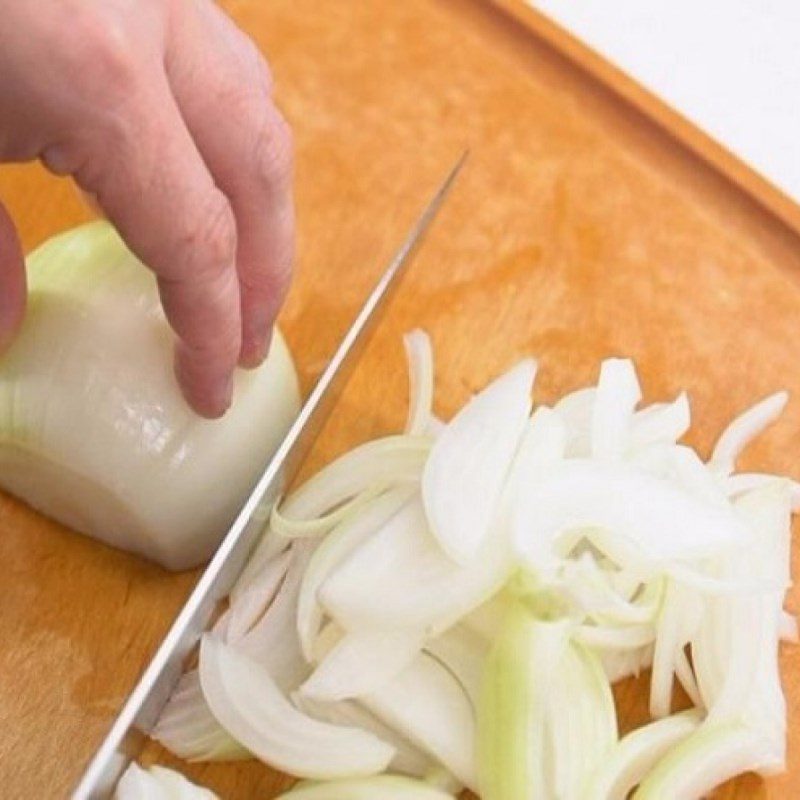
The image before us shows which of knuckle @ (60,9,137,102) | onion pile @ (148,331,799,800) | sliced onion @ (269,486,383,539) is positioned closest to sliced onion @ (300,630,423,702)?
onion pile @ (148,331,799,800)

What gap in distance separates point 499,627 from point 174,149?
468mm

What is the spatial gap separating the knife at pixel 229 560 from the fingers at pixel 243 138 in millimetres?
130

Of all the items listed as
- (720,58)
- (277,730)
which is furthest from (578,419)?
(720,58)

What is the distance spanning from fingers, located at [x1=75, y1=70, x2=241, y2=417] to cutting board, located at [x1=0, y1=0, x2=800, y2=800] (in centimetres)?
30

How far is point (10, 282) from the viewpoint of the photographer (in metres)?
1.16

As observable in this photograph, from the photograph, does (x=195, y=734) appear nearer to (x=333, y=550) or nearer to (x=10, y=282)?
(x=333, y=550)

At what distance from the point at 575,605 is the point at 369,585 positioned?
0.54 feet

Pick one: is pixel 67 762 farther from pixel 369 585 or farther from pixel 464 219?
pixel 464 219

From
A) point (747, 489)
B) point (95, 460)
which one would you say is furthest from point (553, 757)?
point (95, 460)

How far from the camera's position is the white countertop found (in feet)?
5.70

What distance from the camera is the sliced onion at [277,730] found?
1.11 metres

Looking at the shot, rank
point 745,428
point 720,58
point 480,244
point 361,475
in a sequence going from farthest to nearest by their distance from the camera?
point 720,58, point 480,244, point 745,428, point 361,475

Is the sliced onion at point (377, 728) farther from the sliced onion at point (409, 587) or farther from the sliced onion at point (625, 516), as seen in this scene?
the sliced onion at point (625, 516)

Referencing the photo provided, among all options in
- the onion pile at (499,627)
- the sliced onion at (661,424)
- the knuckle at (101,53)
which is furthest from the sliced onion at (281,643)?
the knuckle at (101,53)
